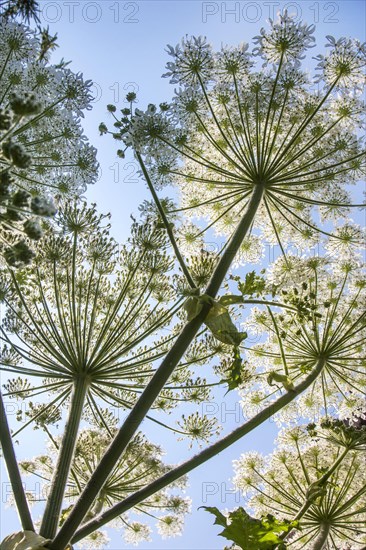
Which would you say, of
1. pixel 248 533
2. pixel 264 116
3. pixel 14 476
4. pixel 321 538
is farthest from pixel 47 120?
pixel 321 538

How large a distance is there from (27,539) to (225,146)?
631 cm

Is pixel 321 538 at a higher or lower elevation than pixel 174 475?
higher

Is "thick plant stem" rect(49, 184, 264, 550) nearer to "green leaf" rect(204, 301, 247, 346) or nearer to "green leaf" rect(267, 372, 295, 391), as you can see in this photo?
"green leaf" rect(204, 301, 247, 346)

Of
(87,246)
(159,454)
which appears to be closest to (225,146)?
(87,246)

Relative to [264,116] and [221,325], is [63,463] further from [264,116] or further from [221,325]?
[264,116]

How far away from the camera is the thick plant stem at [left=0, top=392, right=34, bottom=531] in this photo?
484cm

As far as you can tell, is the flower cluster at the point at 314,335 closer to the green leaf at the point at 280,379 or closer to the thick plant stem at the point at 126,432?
the green leaf at the point at 280,379

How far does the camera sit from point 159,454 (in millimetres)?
9352

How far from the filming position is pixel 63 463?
5766 millimetres

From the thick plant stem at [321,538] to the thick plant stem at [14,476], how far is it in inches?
177

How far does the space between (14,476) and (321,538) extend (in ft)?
16.4

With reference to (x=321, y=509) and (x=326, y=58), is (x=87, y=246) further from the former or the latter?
(x=321, y=509)

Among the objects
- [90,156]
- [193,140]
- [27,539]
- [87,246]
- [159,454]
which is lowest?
[27,539]

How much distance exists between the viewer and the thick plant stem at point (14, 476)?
484cm
